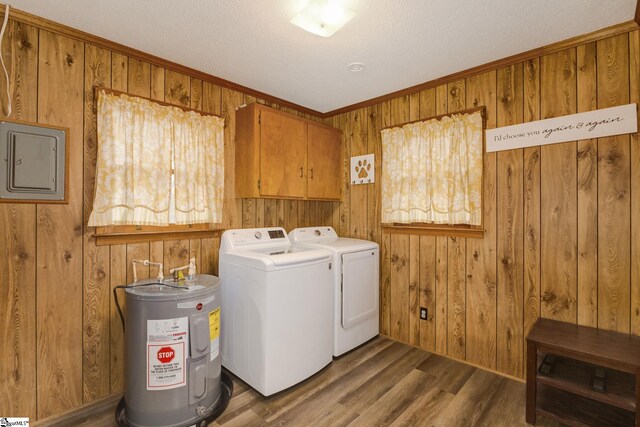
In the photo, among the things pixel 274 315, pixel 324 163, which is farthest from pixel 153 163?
pixel 324 163

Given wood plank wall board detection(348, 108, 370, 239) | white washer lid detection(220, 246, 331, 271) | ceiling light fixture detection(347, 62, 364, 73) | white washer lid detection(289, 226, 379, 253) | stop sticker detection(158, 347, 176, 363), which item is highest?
ceiling light fixture detection(347, 62, 364, 73)

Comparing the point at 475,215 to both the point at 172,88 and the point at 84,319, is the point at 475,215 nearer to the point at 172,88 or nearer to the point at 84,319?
the point at 172,88

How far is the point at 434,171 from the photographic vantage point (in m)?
2.60

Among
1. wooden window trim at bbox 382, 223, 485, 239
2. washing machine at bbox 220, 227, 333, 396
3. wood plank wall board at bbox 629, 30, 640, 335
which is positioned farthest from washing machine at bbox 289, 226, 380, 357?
wood plank wall board at bbox 629, 30, 640, 335

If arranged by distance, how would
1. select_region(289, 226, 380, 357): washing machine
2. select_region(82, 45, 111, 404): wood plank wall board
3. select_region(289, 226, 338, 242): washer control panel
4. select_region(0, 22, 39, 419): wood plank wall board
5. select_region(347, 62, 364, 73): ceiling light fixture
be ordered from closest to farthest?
1. select_region(0, 22, 39, 419): wood plank wall board
2. select_region(82, 45, 111, 404): wood plank wall board
3. select_region(347, 62, 364, 73): ceiling light fixture
4. select_region(289, 226, 380, 357): washing machine
5. select_region(289, 226, 338, 242): washer control panel

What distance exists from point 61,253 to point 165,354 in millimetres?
919

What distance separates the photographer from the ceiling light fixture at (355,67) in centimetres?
228

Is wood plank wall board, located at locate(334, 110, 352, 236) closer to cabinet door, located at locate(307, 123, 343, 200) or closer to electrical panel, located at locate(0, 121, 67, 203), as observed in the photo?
cabinet door, located at locate(307, 123, 343, 200)

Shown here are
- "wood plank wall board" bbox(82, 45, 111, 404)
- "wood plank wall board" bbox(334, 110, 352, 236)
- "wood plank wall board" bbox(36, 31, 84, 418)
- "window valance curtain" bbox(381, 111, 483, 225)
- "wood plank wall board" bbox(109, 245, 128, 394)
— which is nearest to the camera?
"wood plank wall board" bbox(36, 31, 84, 418)

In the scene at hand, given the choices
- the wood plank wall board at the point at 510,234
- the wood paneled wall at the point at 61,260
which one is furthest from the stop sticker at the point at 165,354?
the wood plank wall board at the point at 510,234

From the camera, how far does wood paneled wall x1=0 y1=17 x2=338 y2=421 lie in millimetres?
1708

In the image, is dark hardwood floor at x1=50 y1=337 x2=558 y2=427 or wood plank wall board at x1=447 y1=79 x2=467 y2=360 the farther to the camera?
wood plank wall board at x1=447 y1=79 x2=467 y2=360

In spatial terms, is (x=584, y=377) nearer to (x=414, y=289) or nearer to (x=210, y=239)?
(x=414, y=289)

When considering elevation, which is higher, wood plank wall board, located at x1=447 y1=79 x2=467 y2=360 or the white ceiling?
the white ceiling
